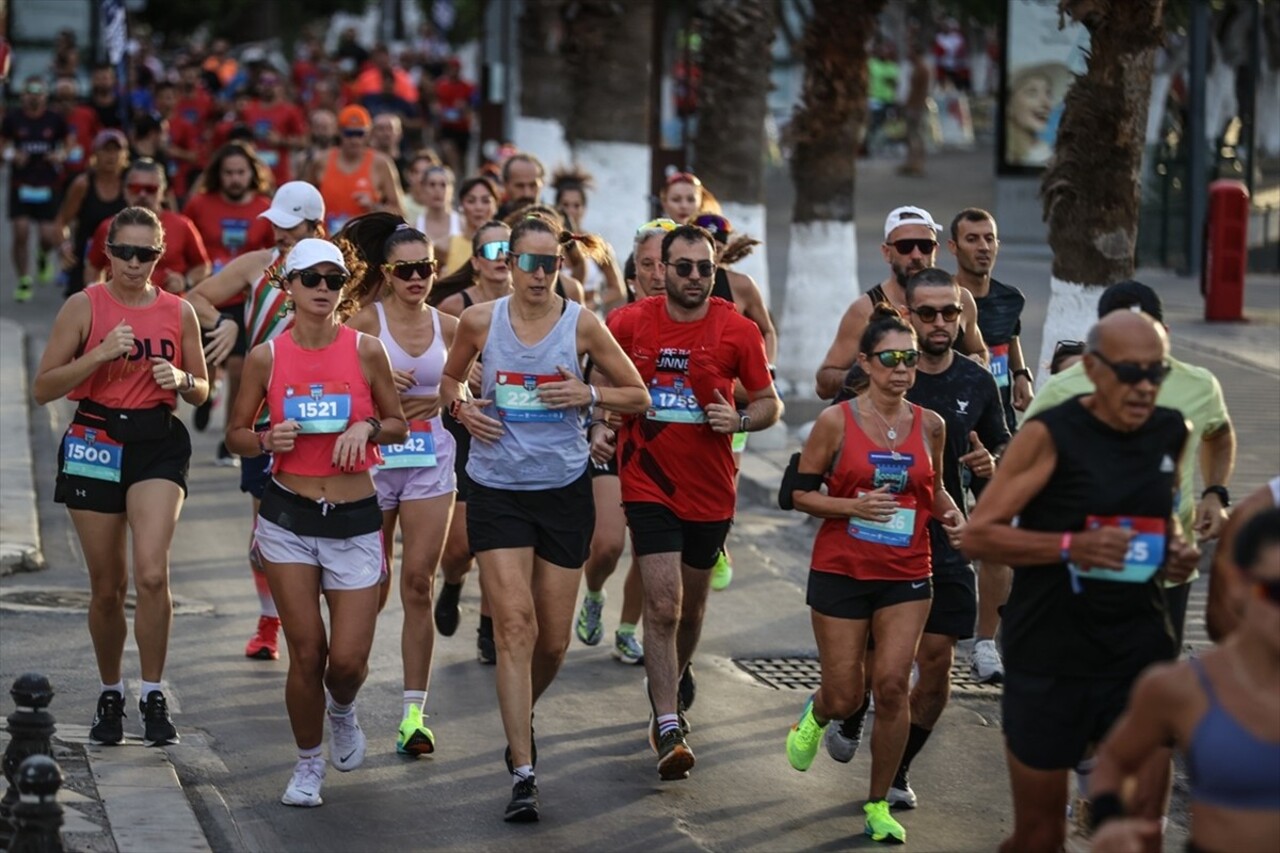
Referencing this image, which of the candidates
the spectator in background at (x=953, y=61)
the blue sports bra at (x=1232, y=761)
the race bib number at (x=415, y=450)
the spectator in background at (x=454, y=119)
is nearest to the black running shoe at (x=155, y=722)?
the race bib number at (x=415, y=450)

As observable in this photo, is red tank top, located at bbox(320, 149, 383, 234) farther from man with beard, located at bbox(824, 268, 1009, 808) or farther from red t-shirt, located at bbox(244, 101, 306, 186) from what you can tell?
man with beard, located at bbox(824, 268, 1009, 808)

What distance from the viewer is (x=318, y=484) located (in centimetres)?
797

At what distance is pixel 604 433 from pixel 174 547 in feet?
15.6

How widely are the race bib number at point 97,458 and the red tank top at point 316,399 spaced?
0.78 m

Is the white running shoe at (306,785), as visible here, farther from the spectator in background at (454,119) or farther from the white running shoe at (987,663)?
the spectator in background at (454,119)

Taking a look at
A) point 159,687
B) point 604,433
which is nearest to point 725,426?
point 604,433

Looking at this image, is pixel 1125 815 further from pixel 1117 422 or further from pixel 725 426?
pixel 725 426

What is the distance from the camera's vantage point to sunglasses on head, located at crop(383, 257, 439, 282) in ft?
29.8

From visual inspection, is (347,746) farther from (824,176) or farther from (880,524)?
(824,176)

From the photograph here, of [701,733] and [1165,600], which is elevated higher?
Result: [1165,600]

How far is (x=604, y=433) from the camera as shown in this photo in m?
8.88

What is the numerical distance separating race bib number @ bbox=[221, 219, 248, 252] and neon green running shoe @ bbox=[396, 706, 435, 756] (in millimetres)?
6671

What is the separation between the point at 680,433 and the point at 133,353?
80.5 inches

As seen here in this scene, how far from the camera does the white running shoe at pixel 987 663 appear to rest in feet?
33.2
